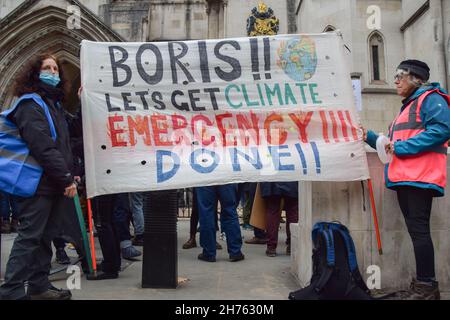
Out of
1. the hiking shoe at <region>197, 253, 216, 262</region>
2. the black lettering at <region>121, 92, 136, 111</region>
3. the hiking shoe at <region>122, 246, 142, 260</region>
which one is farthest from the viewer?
the hiking shoe at <region>122, 246, 142, 260</region>

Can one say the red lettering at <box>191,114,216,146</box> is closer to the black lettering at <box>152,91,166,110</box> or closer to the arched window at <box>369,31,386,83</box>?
the black lettering at <box>152,91,166,110</box>

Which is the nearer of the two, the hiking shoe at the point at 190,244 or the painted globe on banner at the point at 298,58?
the painted globe on banner at the point at 298,58

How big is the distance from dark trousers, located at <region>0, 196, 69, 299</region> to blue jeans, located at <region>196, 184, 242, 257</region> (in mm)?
1989

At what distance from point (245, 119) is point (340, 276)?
5.36 ft

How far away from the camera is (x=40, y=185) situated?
10.4ft

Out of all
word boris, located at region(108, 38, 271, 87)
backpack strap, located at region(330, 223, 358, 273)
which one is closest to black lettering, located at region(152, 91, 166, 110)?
word boris, located at region(108, 38, 271, 87)

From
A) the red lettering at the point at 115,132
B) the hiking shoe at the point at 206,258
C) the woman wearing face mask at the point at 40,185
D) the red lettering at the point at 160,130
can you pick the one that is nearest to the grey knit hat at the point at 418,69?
the red lettering at the point at 160,130

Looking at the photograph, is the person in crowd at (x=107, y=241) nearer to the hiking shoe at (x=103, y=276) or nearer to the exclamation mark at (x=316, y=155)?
the hiking shoe at (x=103, y=276)

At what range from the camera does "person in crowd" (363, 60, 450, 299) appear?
3.19 meters

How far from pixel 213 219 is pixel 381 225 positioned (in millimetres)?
2073

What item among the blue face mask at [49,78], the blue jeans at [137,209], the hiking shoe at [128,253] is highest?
the blue face mask at [49,78]

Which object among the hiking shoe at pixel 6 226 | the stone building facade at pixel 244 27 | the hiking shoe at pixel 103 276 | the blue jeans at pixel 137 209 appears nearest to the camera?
the hiking shoe at pixel 103 276

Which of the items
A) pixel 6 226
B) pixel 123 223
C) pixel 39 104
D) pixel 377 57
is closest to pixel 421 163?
pixel 39 104

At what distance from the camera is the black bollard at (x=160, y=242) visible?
3791 millimetres
